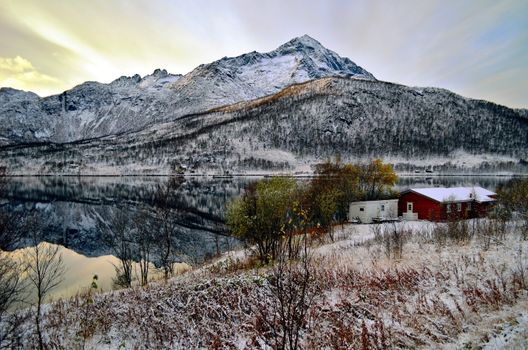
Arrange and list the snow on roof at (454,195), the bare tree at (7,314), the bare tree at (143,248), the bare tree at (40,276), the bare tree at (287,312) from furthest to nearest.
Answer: the snow on roof at (454,195) → the bare tree at (143,248) → the bare tree at (40,276) → the bare tree at (7,314) → the bare tree at (287,312)

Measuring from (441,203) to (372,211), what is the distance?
9.04 meters

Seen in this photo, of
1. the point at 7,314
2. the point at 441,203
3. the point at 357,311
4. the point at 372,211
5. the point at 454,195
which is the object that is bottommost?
the point at 372,211

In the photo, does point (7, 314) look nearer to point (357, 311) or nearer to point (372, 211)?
point (357, 311)

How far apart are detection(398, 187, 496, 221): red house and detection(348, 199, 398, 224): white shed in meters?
1.80

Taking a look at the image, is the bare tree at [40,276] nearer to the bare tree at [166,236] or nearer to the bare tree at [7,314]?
the bare tree at [7,314]

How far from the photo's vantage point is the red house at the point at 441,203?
4472 centimetres

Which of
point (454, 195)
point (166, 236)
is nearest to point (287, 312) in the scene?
point (166, 236)

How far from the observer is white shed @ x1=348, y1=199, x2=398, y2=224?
48656 mm

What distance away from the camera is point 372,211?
48.9 m

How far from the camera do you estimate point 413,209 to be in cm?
4862

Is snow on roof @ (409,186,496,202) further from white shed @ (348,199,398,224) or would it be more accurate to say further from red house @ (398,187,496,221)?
white shed @ (348,199,398,224)

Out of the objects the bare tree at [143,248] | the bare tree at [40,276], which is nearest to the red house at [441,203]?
the bare tree at [143,248]

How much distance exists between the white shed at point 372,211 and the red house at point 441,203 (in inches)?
70.7

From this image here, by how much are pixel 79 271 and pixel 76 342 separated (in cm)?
2455
